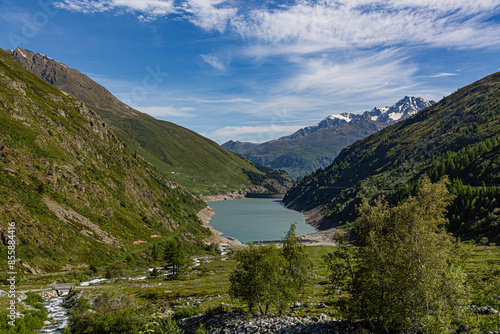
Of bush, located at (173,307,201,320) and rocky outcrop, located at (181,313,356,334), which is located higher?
rocky outcrop, located at (181,313,356,334)

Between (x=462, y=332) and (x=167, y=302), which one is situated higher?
(x=462, y=332)

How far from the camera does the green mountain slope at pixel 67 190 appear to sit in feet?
234

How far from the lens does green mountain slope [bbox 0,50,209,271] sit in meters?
71.3

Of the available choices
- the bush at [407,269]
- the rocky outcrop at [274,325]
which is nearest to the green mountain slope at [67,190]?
the rocky outcrop at [274,325]

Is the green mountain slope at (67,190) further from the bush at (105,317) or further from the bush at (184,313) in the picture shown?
the bush at (184,313)

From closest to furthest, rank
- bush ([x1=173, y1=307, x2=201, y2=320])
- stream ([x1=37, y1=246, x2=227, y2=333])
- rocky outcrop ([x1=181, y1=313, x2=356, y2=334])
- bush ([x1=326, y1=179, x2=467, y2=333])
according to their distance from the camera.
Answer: bush ([x1=326, y1=179, x2=467, y2=333]) < rocky outcrop ([x1=181, y1=313, x2=356, y2=334]) < stream ([x1=37, y1=246, x2=227, y2=333]) < bush ([x1=173, y1=307, x2=201, y2=320])

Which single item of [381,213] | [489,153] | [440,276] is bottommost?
[440,276]

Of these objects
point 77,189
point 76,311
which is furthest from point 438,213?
point 77,189

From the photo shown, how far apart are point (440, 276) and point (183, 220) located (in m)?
162

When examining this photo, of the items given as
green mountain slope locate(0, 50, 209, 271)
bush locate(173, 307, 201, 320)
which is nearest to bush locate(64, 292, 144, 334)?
bush locate(173, 307, 201, 320)

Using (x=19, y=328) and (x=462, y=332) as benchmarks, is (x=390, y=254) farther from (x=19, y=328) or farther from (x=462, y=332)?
(x=19, y=328)

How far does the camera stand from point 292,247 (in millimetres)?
34969

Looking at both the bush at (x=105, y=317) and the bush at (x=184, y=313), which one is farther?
the bush at (x=184, y=313)

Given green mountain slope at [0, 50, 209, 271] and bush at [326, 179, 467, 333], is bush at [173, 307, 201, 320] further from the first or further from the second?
green mountain slope at [0, 50, 209, 271]
